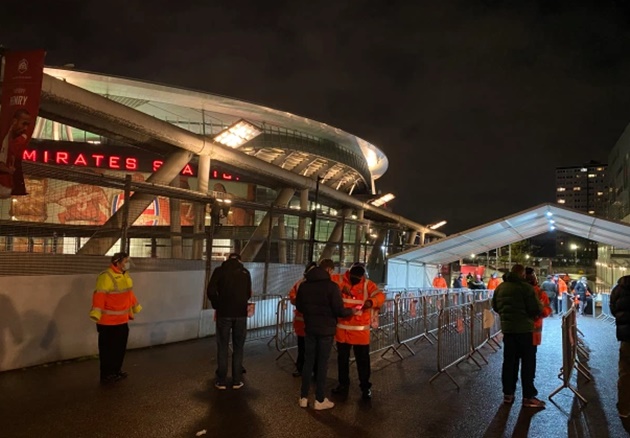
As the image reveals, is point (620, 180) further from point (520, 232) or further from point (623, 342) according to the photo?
point (623, 342)

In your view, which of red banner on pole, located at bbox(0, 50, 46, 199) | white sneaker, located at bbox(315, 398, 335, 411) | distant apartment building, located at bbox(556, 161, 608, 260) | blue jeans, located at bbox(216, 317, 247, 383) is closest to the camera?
white sneaker, located at bbox(315, 398, 335, 411)

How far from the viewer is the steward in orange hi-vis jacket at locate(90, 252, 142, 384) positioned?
23.2 feet

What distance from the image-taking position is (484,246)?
23.2 meters

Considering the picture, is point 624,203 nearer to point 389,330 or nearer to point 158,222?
point 158,222

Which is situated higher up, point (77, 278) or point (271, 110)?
point (271, 110)

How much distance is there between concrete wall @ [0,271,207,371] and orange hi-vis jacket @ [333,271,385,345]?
180 inches

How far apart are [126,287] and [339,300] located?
10.1ft

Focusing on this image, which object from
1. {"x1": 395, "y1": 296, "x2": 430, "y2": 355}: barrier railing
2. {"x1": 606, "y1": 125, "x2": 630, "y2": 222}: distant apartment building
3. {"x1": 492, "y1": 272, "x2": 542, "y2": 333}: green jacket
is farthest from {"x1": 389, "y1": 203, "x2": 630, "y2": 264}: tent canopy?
{"x1": 606, "y1": 125, "x2": 630, "y2": 222}: distant apartment building

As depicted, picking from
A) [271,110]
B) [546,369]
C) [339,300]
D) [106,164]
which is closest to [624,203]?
[271,110]

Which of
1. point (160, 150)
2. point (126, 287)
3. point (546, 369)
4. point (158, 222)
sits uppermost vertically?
point (160, 150)

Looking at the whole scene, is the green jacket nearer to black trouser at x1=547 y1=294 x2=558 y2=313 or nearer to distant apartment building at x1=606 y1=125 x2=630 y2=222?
black trouser at x1=547 y1=294 x2=558 y2=313

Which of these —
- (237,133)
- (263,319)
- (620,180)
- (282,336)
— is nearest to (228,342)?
(282,336)

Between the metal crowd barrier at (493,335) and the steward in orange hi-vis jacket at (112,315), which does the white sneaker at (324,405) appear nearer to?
the steward in orange hi-vis jacket at (112,315)

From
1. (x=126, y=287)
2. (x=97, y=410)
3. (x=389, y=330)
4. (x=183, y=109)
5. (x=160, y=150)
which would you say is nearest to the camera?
(x=97, y=410)
